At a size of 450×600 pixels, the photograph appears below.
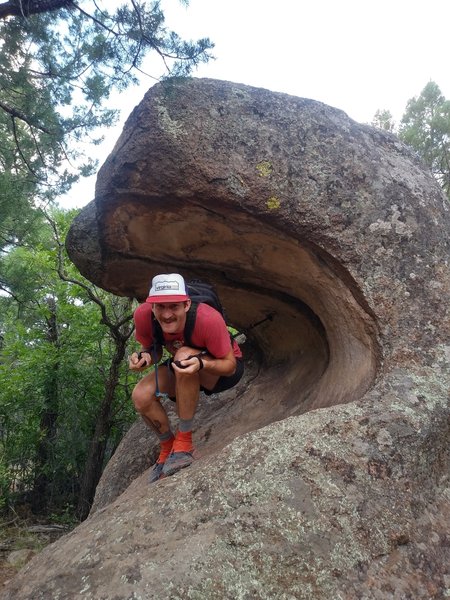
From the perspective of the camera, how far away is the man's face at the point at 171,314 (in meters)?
3.41

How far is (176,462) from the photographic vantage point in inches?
136

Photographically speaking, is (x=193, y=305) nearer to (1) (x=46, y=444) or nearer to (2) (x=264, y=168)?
(2) (x=264, y=168)

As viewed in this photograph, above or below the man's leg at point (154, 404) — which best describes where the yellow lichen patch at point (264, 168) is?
above

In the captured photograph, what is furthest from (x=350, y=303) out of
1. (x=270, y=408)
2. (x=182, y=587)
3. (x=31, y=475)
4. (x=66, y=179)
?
(x=31, y=475)

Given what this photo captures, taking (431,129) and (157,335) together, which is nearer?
(157,335)

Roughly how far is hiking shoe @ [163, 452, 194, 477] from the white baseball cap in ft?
3.56

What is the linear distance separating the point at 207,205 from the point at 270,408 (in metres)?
1.96

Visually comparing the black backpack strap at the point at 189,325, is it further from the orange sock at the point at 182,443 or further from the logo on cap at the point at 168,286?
the orange sock at the point at 182,443

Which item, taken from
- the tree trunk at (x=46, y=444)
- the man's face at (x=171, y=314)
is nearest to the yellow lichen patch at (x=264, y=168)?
the man's face at (x=171, y=314)

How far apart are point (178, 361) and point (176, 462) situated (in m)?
0.72

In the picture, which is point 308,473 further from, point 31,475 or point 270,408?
point 31,475

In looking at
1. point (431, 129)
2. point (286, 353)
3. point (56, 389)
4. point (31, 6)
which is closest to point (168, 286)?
point (286, 353)

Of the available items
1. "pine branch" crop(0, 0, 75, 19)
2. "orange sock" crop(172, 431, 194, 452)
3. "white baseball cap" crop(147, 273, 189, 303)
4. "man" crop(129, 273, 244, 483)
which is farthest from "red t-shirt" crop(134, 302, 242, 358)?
"pine branch" crop(0, 0, 75, 19)

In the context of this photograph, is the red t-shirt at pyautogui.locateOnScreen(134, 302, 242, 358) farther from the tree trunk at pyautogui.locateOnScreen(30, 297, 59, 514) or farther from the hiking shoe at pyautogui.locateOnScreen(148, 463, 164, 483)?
the tree trunk at pyautogui.locateOnScreen(30, 297, 59, 514)
